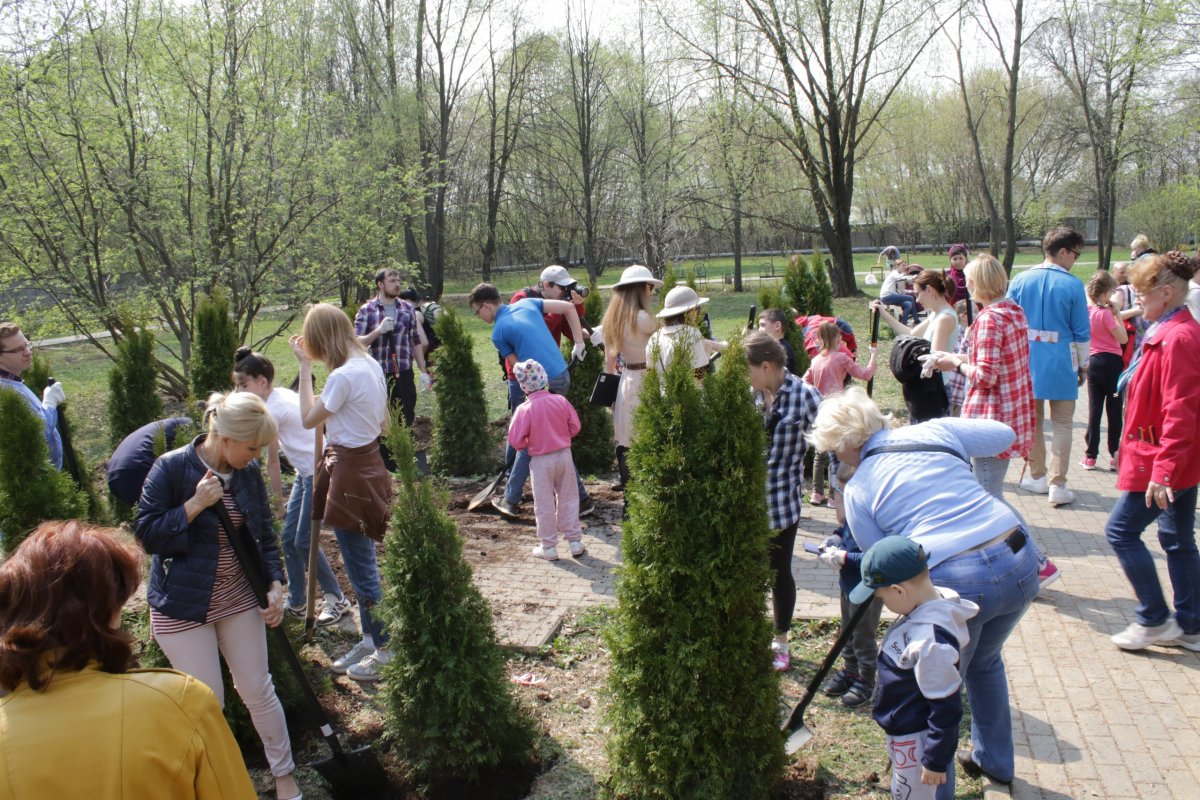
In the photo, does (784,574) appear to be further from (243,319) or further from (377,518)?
(243,319)

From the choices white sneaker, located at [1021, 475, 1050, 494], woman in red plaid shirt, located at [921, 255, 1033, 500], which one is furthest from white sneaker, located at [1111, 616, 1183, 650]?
white sneaker, located at [1021, 475, 1050, 494]

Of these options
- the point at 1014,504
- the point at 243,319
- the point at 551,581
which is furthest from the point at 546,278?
the point at 243,319

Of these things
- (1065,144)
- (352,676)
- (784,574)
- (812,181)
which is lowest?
(352,676)

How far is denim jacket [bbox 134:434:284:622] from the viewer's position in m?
3.46

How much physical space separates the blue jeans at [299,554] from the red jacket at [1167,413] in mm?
4789

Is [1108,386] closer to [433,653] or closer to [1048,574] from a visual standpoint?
[1048,574]

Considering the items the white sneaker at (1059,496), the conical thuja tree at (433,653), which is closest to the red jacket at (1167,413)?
the white sneaker at (1059,496)

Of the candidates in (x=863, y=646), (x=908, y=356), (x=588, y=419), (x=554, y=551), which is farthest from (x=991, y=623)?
(x=588, y=419)

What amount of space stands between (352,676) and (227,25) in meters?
9.61

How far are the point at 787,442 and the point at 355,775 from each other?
2.62 metres

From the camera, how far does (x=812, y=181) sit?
23500 millimetres

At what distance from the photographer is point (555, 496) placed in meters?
6.77

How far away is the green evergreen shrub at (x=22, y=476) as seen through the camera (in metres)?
5.36

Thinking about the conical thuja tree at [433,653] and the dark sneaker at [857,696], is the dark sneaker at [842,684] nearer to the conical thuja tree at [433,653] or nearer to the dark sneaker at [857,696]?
the dark sneaker at [857,696]
